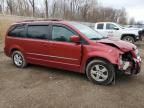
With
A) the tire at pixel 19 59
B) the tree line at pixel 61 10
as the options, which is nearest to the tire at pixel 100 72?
the tire at pixel 19 59

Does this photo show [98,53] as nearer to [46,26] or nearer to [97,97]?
[97,97]

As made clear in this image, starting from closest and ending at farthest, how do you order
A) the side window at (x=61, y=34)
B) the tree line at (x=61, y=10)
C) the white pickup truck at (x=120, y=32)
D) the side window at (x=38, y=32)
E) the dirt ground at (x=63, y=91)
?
the dirt ground at (x=63, y=91), the side window at (x=61, y=34), the side window at (x=38, y=32), the white pickup truck at (x=120, y=32), the tree line at (x=61, y=10)

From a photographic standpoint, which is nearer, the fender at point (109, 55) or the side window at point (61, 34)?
the fender at point (109, 55)

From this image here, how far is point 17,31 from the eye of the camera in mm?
7445

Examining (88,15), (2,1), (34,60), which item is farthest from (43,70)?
(88,15)

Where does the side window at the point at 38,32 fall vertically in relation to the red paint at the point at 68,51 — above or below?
above

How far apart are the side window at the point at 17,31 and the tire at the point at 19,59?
64 centimetres

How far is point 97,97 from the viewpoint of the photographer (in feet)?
15.8

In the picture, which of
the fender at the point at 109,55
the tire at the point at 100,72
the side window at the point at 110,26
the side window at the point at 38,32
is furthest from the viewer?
the side window at the point at 110,26

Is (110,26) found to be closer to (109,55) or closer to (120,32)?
(120,32)

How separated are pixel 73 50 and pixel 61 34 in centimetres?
69

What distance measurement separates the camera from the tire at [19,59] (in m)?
7.37

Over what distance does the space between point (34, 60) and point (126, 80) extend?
Result: 10.0 feet

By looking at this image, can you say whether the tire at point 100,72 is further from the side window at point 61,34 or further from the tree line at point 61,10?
the tree line at point 61,10
